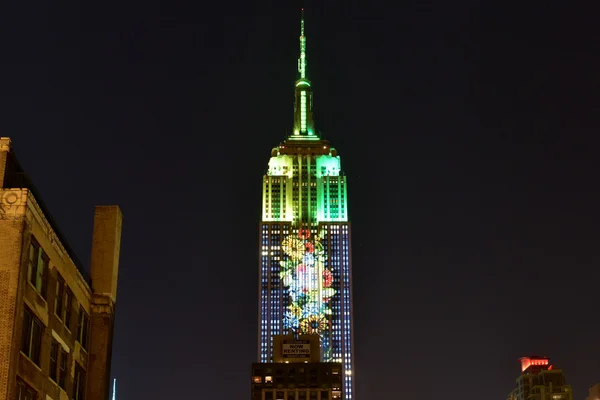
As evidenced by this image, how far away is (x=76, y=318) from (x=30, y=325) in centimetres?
831

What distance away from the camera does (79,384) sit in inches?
2103

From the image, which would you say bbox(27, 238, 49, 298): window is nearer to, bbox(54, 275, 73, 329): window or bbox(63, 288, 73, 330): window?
bbox(54, 275, 73, 329): window

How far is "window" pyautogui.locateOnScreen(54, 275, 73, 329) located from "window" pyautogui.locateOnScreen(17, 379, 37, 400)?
461cm

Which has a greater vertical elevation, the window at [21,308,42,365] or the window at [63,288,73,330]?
the window at [63,288,73,330]

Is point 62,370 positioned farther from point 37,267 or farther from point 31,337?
point 37,267

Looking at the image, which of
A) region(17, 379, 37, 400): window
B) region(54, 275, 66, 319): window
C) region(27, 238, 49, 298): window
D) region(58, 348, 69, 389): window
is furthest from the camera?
region(58, 348, 69, 389): window

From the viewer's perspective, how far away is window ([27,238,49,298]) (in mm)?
43844

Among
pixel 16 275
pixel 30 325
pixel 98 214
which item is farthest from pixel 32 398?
pixel 98 214

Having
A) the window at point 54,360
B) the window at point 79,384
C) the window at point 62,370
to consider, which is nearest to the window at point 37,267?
the window at point 54,360

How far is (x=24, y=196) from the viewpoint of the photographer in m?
42.4

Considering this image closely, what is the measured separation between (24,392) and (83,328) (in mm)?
11069

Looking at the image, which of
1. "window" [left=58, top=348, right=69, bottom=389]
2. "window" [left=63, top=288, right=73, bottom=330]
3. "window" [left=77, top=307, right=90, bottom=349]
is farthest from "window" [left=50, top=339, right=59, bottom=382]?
"window" [left=77, top=307, right=90, bottom=349]

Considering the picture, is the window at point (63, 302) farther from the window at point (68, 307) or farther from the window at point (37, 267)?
the window at point (37, 267)

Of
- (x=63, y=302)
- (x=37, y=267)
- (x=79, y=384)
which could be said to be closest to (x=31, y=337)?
(x=37, y=267)
